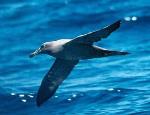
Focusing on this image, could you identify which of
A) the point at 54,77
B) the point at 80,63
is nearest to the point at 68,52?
the point at 54,77

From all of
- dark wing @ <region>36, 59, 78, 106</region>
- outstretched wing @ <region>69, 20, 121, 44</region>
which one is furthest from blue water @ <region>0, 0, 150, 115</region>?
outstretched wing @ <region>69, 20, 121, 44</region>

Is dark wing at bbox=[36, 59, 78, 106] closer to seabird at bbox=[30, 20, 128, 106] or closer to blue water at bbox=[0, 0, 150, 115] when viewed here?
seabird at bbox=[30, 20, 128, 106]

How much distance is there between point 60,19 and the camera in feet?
81.0

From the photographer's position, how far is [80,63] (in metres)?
21.0

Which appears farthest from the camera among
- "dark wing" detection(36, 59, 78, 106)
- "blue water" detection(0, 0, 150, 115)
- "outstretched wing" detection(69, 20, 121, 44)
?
"blue water" detection(0, 0, 150, 115)

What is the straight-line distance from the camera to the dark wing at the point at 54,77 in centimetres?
1568

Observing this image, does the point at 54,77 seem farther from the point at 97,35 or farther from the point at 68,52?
the point at 97,35

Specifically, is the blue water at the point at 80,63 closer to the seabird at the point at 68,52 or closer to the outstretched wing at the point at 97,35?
the seabird at the point at 68,52

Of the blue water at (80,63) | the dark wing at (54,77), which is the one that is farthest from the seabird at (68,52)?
the blue water at (80,63)

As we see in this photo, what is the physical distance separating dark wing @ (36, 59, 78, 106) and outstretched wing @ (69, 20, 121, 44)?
1446 millimetres

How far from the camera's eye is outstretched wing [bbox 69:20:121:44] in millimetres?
13359

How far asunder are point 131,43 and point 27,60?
3.32 m

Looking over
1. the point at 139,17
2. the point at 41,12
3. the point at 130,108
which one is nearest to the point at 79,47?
the point at 130,108

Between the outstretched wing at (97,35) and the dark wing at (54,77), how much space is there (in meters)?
1.45
